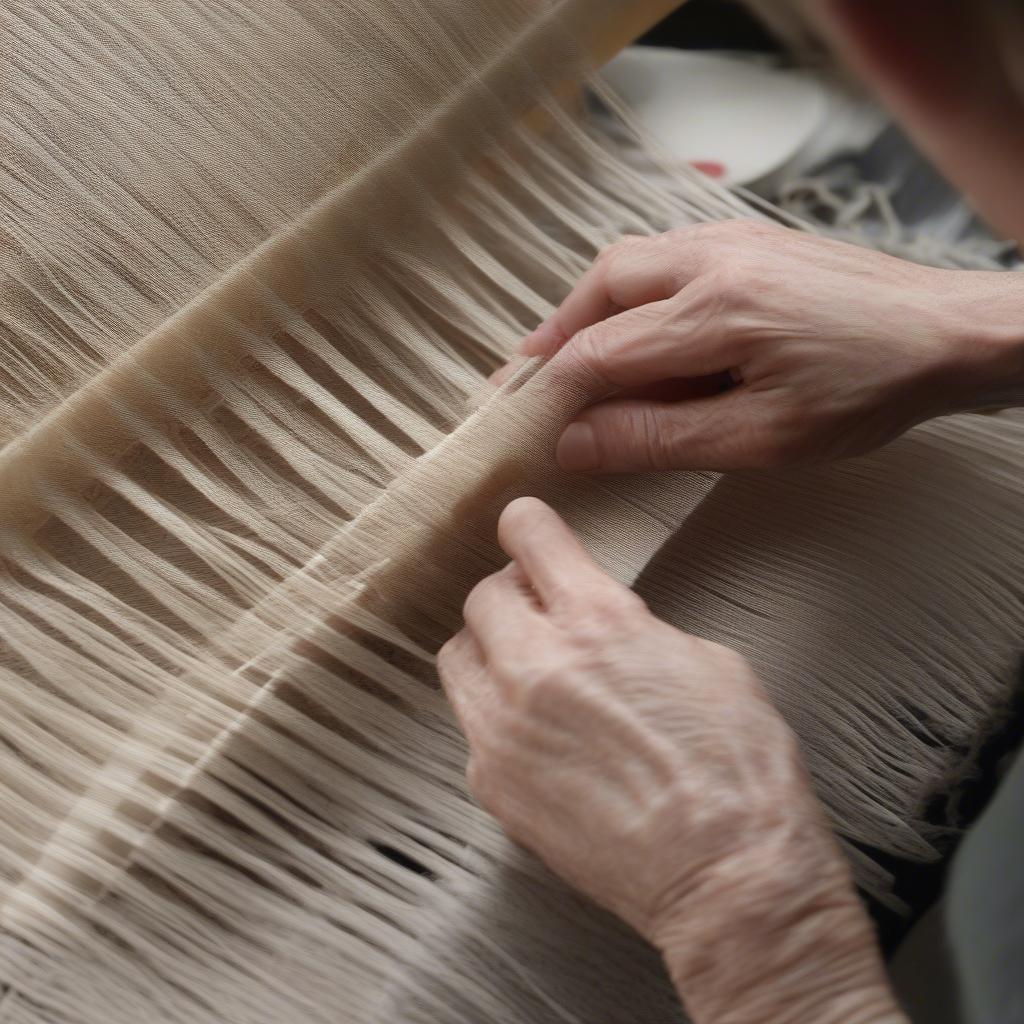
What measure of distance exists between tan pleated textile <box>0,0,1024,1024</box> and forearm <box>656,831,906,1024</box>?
9cm

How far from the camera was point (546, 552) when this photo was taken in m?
0.72

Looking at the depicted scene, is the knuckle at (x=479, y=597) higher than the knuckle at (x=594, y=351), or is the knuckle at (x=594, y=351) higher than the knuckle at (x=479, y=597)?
the knuckle at (x=594, y=351)

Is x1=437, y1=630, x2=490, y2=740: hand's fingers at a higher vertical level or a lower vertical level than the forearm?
higher

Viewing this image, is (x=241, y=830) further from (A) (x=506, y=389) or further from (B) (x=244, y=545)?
(A) (x=506, y=389)

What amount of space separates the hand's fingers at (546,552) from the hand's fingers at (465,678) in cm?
6

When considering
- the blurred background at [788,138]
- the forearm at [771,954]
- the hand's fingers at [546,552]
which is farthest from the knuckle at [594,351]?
the blurred background at [788,138]

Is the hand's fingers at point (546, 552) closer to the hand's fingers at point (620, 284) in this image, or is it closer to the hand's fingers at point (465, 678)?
the hand's fingers at point (465, 678)

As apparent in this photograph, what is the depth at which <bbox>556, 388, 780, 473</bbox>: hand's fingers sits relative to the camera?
0.78 metres

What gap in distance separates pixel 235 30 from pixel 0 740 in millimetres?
572

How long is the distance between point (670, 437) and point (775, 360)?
9 centimetres

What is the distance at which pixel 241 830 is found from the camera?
0.71 meters

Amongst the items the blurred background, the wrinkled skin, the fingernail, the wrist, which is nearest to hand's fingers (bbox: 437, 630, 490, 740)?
the wrinkled skin

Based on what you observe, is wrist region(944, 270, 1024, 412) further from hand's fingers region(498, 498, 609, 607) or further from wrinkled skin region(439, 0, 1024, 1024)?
hand's fingers region(498, 498, 609, 607)

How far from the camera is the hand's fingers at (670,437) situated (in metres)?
0.78
